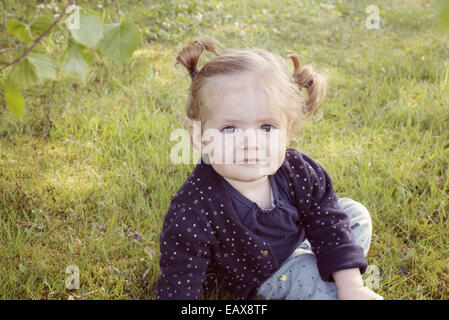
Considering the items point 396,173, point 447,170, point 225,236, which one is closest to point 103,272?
point 225,236

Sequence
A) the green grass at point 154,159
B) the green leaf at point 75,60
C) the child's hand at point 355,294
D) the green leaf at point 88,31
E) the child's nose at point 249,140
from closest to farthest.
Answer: the green leaf at point 88,31 < the green leaf at point 75,60 < the child's nose at point 249,140 < the child's hand at point 355,294 < the green grass at point 154,159

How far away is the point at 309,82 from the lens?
6.64ft

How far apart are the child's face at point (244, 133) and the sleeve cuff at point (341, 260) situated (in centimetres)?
48

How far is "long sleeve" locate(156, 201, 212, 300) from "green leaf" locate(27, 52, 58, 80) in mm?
822

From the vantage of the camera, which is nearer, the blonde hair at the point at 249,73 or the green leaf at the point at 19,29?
the green leaf at the point at 19,29

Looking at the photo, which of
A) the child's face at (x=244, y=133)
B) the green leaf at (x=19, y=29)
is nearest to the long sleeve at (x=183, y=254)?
the child's face at (x=244, y=133)

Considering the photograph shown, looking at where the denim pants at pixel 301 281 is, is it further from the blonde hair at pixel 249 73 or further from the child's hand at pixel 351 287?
the blonde hair at pixel 249 73

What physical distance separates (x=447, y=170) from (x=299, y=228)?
1250mm

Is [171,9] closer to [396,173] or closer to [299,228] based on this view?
[396,173]

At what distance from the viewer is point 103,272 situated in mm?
2145

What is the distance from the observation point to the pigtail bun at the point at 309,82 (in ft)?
6.60

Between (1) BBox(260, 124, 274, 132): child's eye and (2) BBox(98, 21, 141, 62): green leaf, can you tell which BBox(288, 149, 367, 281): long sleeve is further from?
(2) BBox(98, 21, 141, 62): green leaf

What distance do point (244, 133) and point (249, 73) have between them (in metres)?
0.24

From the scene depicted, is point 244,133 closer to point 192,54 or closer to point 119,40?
point 192,54
